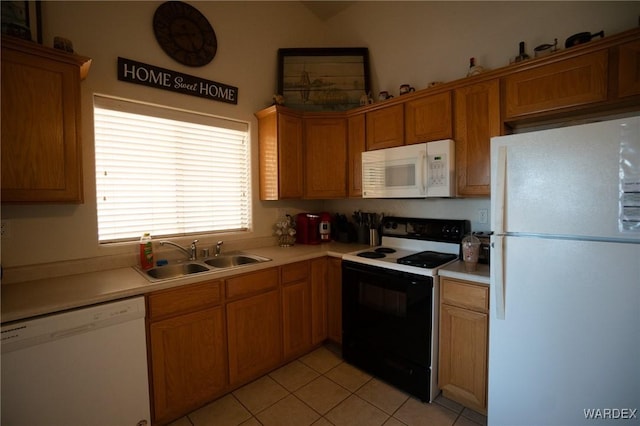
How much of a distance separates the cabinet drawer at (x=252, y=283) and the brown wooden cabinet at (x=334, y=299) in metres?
0.57

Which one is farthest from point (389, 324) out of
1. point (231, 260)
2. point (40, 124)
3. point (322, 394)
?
point (40, 124)

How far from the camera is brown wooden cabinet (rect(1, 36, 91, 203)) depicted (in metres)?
1.42

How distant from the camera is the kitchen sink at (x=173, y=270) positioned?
2053 millimetres

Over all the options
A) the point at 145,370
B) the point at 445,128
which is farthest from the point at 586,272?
the point at 145,370

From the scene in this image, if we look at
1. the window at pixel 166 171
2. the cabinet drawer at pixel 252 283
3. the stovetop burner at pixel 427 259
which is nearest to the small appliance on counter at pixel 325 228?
the window at pixel 166 171

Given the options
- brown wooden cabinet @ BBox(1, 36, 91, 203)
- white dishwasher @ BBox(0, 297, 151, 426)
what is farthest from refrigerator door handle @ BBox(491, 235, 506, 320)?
brown wooden cabinet @ BBox(1, 36, 91, 203)

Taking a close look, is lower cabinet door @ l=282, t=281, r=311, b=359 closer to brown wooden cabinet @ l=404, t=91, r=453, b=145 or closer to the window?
the window

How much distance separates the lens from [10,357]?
1.21 metres

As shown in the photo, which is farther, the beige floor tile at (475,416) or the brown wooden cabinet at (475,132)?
the brown wooden cabinet at (475,132)

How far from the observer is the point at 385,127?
2465 millimetres

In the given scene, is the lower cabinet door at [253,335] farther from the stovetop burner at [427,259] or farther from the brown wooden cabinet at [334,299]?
the stovetop burner at [427,259]

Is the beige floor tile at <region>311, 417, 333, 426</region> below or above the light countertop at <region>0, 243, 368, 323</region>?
below

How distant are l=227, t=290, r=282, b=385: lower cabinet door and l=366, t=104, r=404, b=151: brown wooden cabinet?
62.9 inches

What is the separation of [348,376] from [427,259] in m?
1.13
